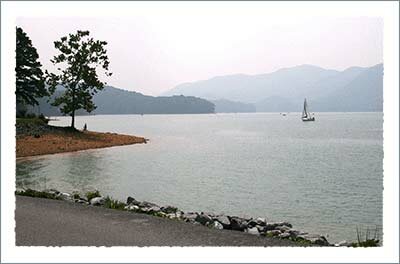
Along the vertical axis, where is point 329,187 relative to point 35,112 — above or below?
below

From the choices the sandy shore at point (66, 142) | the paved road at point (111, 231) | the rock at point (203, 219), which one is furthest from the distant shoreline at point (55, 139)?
the rock at point (203, 219)

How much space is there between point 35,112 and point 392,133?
16.6m

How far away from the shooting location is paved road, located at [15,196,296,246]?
5.06m

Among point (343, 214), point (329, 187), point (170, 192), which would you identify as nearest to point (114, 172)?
point (170, 192)

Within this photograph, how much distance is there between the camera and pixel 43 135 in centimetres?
1772

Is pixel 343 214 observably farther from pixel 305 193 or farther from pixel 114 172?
pixel 114 172

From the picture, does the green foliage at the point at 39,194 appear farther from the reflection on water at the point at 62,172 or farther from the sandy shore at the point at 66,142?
the sandy shore at the point at 66,142

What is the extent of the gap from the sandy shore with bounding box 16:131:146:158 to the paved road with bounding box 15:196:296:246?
28.0 ft

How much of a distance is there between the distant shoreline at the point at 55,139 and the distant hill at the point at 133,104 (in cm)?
108

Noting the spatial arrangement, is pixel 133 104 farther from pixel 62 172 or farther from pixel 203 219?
pixel 203 219

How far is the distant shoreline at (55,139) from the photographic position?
605 inches

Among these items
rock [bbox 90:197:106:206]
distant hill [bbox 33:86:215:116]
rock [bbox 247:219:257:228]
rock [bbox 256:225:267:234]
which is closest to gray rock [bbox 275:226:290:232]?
rock [bbox 256:225:267:234]

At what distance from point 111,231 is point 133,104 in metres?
9.41

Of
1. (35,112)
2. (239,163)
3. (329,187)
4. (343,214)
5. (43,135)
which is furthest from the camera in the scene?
(35,112)
